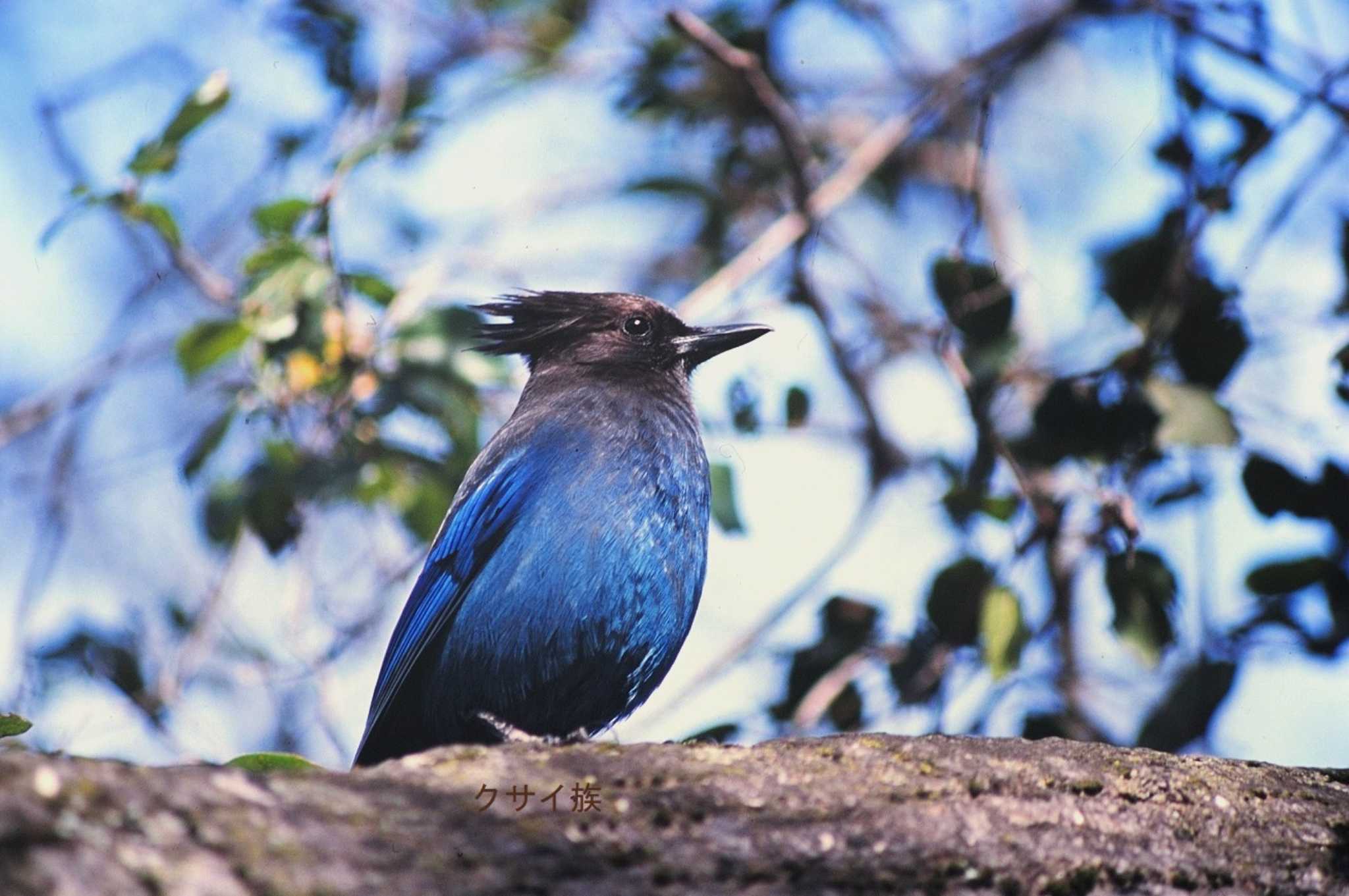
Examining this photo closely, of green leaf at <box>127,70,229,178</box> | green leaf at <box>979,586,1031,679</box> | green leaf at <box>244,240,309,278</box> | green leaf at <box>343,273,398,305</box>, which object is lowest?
green leaf at <box>979,586,1031,679</box>

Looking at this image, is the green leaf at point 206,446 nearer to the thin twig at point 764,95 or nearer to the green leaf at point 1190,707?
the thin twig at point 764,95

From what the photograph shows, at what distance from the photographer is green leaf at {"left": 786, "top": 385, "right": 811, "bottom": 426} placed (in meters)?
5.49

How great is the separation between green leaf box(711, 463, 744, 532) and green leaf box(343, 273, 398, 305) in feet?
3.89

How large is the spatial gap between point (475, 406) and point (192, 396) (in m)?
4.98

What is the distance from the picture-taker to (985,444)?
494 centimetres

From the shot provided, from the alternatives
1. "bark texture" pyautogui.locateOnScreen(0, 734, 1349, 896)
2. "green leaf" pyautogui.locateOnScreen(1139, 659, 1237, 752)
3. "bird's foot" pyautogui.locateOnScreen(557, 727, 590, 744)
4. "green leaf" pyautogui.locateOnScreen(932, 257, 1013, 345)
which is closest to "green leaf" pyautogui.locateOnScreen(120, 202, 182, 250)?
"bird's foot" pyautogui.locateOnScreen(557, 727, 590, 744)

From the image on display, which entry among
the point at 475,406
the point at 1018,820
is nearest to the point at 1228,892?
the point at 1018,820

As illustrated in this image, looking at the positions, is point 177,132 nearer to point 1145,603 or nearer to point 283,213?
point 283,213

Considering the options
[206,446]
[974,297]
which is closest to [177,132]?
[206,446]

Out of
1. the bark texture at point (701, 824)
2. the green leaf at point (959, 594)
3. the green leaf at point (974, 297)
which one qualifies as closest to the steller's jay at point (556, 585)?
the green leaf at point (959, 594)

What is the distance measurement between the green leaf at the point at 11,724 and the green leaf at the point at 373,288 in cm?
232

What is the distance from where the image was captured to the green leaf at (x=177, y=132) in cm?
475

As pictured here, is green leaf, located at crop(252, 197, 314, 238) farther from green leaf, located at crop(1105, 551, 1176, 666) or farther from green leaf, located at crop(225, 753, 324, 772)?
green leaf, located at crop(1105, 551, 1176, 666)

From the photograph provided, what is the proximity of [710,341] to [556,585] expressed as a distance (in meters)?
1.24
